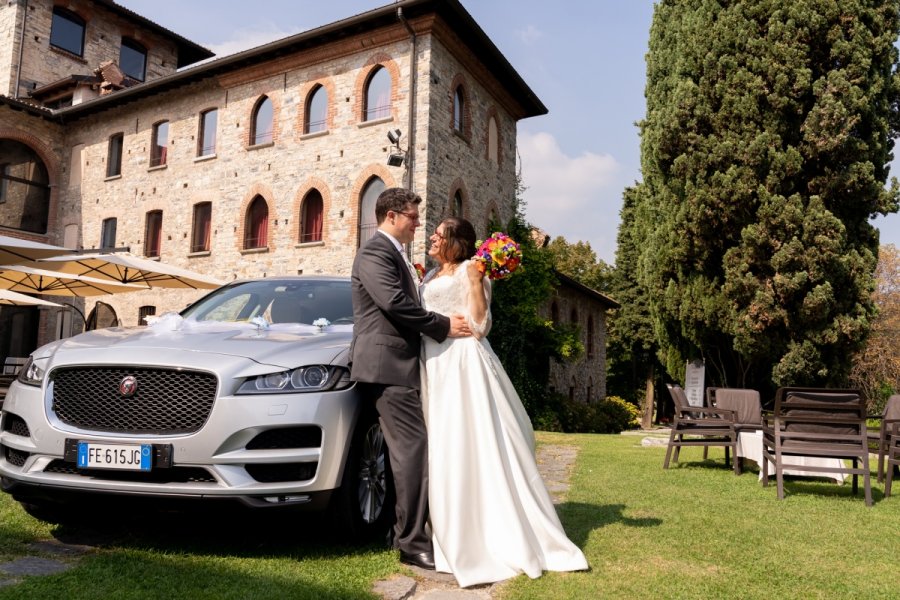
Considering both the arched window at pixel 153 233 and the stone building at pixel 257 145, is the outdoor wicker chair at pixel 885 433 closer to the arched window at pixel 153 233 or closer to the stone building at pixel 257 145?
the stone building at pixel 257 145

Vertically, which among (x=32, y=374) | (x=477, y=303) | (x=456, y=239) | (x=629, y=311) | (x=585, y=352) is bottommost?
(x=32, y=374)

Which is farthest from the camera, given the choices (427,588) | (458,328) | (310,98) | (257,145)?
(257,145)

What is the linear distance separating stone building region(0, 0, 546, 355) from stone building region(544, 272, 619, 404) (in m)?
5.92

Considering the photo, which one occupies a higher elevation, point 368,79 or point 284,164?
point 368,79

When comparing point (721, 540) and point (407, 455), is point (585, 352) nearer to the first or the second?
point (721, 540)

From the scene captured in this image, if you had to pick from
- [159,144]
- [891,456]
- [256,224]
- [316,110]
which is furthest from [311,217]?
[891,456]

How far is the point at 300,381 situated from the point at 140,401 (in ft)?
2.73

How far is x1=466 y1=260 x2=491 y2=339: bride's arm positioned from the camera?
4223 mm

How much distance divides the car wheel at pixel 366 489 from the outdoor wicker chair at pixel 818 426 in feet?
14.1

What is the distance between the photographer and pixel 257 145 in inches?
806

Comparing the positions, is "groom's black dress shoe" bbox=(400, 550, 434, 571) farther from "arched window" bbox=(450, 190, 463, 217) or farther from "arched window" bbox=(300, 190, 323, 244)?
"arched window" bbox=(300, 190, 323, 244)

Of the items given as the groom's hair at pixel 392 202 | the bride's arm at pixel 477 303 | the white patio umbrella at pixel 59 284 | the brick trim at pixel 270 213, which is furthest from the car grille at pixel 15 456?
the brick trim at pixel 270 213

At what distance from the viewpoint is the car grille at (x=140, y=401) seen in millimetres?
3658

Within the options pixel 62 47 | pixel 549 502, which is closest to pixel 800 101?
pixel 549 502
